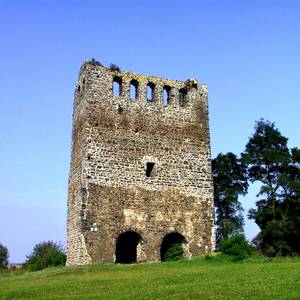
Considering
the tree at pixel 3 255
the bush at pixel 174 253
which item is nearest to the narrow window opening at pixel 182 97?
the bush at pixel 174 253

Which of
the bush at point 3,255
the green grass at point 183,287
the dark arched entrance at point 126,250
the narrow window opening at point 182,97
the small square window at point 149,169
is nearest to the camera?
the green grass at point 183,287

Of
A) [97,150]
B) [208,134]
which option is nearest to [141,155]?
[97,150]

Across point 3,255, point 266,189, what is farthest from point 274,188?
point 3,255

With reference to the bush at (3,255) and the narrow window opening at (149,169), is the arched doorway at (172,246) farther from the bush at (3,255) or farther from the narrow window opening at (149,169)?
the bush at (3,255)

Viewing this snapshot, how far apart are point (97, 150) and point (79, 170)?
141cm

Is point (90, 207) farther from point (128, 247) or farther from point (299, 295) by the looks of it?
point (299, 295)

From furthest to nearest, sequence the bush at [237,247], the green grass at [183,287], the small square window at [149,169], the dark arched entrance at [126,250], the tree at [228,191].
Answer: the tree at [228,191]
the dark arched entrance at [126,250]
the small square window at [149,169]
the bush at [237,247]
the green grass at [183,287]

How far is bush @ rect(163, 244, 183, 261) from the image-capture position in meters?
26.9

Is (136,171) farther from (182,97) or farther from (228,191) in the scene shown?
(228,191)

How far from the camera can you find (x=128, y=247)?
92.4 ft

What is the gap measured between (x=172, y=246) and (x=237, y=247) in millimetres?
4477

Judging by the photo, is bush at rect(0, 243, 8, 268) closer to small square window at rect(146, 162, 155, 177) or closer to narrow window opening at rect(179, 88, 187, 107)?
small square window at rect(146, 162, 155, 177)

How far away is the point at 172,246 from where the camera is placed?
27281 mm

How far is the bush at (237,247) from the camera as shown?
23.6 meters
